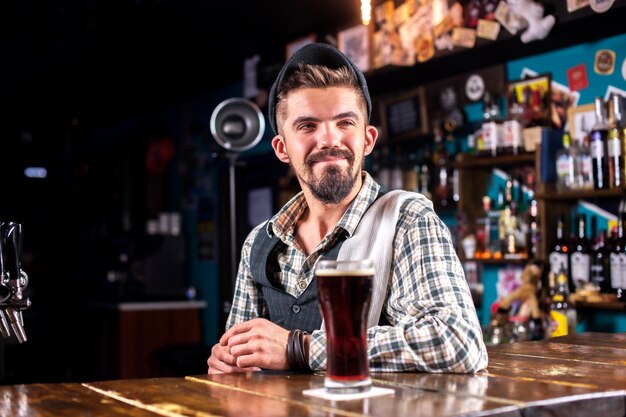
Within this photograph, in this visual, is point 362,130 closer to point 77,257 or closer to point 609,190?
point 609,190

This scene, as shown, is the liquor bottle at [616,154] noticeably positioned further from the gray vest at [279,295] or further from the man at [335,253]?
the gray vest at [279,295]

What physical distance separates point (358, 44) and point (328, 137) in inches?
121

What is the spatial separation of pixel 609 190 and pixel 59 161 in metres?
8.46

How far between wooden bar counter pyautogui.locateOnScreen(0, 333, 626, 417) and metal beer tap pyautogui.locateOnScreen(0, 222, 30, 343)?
0.21 metres

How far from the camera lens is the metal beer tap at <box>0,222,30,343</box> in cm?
151

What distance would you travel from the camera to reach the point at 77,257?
30.1 ft

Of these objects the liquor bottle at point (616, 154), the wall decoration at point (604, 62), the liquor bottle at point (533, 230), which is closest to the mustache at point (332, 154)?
the liquor bottle at point (616, 154)

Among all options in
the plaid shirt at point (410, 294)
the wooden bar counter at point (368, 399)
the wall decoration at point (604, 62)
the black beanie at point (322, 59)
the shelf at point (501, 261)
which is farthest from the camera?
the shelf at point (501, 261)

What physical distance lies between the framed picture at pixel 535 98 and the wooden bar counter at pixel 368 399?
8.59 feet

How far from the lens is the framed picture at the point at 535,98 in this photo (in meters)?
4.03

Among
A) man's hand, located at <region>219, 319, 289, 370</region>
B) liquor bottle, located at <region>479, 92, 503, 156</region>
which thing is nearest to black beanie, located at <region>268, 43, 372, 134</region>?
man's hand, located at <region>219, 319, 289, 370</region>

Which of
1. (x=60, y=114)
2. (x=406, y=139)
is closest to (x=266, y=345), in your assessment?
(x=406, y=139)

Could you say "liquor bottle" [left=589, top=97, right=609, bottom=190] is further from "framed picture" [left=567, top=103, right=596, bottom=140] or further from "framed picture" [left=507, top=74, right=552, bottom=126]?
"framed picture" [left=507, top=74, right=552, bottom=126]

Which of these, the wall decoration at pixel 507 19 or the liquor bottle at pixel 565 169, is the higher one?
the wall decoration at pixel 507 19
